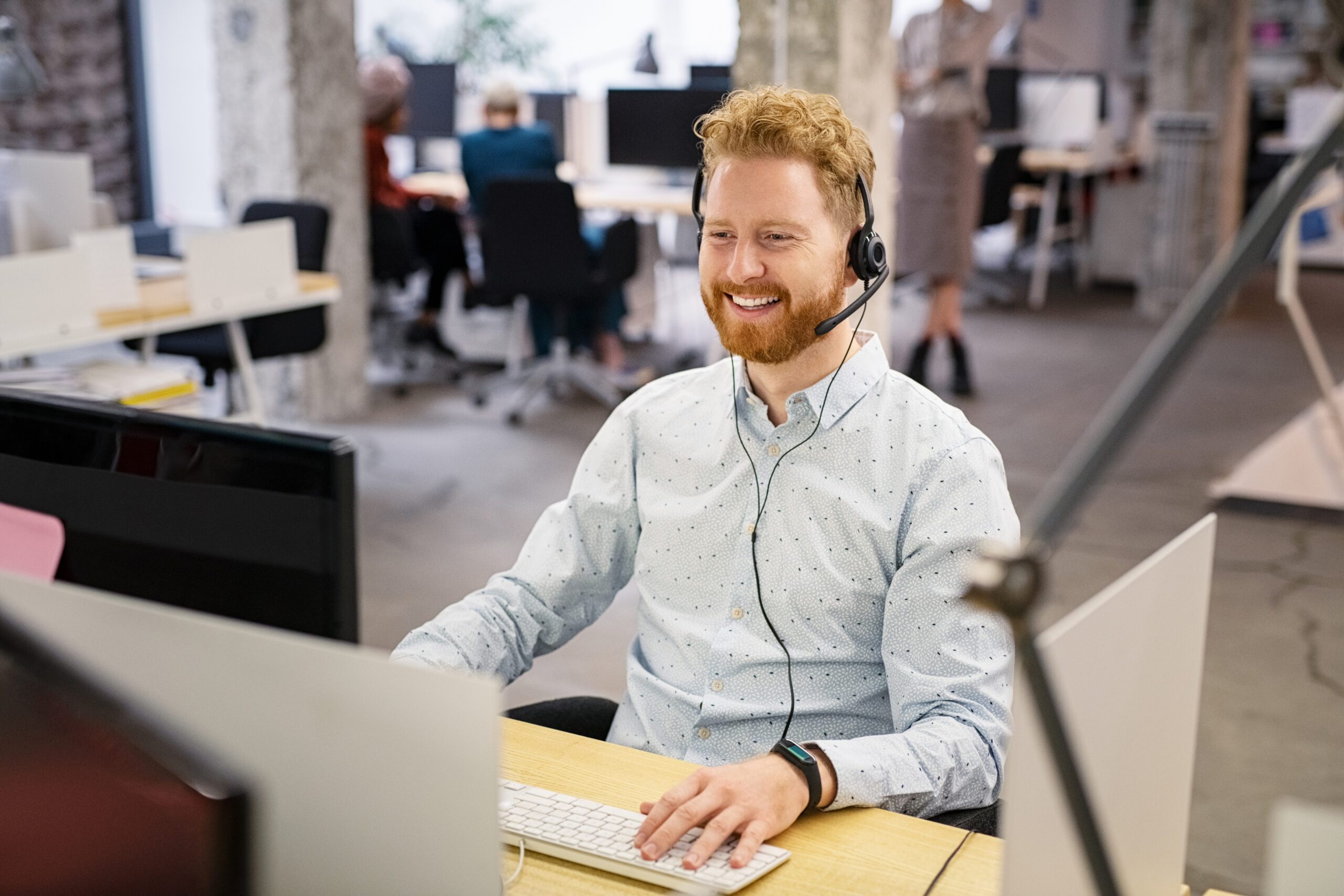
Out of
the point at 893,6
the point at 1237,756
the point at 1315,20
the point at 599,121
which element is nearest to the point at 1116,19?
the point at 1315,20

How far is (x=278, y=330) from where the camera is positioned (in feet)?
15.1

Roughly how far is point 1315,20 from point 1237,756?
9539mm

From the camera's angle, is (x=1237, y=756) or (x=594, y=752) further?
→ (x=1237, y=756)

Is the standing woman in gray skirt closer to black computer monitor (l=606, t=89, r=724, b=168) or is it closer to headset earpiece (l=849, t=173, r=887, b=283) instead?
black computer monitor (l=606, t=89, r=724, b=168)

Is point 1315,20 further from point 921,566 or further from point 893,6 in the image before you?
point 921,566

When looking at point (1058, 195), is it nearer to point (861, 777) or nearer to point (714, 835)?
point (861, 777)

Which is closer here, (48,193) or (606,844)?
(606,844)

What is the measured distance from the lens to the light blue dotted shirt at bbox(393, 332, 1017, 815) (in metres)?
1.42

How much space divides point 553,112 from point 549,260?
2019mm

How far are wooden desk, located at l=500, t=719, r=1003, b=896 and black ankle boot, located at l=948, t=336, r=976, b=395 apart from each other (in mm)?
4835

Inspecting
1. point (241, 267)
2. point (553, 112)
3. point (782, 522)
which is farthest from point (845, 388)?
point (553, 112)

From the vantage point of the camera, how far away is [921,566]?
4.77 feet

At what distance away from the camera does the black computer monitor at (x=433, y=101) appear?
7.59 meters

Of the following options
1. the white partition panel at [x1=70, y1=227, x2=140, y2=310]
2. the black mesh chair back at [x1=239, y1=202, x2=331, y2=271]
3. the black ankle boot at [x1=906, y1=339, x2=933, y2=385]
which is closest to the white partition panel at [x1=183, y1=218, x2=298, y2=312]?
the white partition panel at [x1=70, y1=227, x2=140, y2=310]
